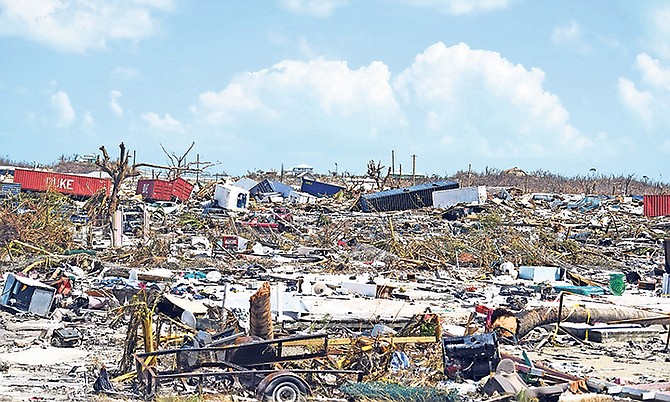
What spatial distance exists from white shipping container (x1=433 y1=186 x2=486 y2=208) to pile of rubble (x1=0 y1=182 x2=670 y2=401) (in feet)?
9.81

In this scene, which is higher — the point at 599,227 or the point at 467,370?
the point at 599,227

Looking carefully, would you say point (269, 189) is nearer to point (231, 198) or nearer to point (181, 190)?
point (181, 190)

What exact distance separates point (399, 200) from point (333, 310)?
58.9ft

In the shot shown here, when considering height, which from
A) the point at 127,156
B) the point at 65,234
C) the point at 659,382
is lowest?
the point at 659,382

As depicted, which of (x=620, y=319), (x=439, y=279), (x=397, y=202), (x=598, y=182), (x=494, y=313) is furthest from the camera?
(x=598, y=182)

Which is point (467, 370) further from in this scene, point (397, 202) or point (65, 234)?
point (397, 202)

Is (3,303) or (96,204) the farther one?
(96,204)

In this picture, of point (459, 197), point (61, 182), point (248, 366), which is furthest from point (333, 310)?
point (61, 182)

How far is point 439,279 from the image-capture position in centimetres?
1571

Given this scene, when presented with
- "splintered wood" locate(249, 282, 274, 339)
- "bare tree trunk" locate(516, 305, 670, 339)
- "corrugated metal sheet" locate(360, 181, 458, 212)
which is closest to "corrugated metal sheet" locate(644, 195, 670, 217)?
"corrugated metal sheet" locate(360, 181, 458, 212)

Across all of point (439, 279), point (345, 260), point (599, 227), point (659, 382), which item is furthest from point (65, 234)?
point (599, 227)

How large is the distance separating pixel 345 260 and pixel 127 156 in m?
6.43

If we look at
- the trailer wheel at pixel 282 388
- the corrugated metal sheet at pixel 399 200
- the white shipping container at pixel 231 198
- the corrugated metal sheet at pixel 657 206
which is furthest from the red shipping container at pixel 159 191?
the trailer wheel at pixel 282 388

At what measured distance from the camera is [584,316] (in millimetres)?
9914
